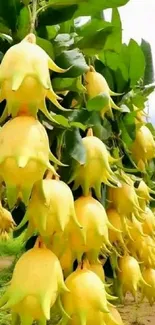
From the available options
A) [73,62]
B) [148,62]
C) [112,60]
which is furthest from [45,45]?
[148,62]

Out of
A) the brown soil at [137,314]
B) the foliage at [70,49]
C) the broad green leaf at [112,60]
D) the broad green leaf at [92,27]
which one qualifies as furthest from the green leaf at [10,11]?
the brown soil at [137,314]

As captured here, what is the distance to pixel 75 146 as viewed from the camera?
29.0 inches

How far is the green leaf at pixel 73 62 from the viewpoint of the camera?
76 centimetres

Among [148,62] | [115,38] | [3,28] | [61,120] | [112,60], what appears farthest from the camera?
[148,62]

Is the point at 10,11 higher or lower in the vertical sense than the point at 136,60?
higher

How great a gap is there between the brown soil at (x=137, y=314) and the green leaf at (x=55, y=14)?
2.44 meters

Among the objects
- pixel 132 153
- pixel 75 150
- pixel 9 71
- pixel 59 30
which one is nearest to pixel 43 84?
pixel 9 71

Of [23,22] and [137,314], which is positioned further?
[137,314]

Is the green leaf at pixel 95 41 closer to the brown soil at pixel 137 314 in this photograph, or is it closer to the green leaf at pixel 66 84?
the green leaf at pixel 66 84

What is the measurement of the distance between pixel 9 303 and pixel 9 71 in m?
0.23

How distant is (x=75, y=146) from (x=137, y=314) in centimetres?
265

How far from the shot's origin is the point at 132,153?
108 cm

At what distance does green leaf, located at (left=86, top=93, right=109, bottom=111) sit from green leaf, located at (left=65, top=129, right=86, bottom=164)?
0.16 feet

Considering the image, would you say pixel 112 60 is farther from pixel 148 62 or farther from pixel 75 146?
pixel 75 146
